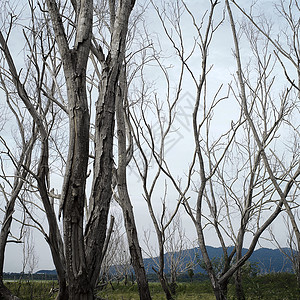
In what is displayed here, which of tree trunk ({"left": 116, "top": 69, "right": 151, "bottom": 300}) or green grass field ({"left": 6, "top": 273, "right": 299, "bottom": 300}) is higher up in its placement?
tree trunk ({"left": 116, "top": 69, "right": 151, "bottom": 300})

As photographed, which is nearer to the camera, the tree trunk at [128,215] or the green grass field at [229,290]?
the tree trunk at [128,215]

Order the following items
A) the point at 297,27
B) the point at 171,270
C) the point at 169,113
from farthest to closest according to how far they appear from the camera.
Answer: the point at 171,270
the point at 169,113
the point at 297,27

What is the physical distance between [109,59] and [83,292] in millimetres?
1077

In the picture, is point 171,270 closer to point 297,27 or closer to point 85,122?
point 297,27

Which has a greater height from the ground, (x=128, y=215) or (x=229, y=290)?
(x=128, y=215)

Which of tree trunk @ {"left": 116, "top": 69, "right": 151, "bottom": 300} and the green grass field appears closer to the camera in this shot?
tree trunk @ {"left": 116, "top": 69, "right": 151, "bottom": 300}

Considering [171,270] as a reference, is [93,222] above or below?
above

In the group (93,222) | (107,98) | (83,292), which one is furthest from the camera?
(107,98)

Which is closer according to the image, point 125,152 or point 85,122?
point 85,122

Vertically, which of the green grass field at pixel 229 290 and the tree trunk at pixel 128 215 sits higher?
the tree trunk at pixel 128 215

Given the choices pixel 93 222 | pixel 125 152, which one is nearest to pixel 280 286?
pixel 125 152

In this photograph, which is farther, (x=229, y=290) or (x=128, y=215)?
(x=229, y=290)

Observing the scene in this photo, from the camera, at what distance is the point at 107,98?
5.02ft

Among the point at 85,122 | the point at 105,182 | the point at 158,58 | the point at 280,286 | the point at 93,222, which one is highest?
the point at 158,58
